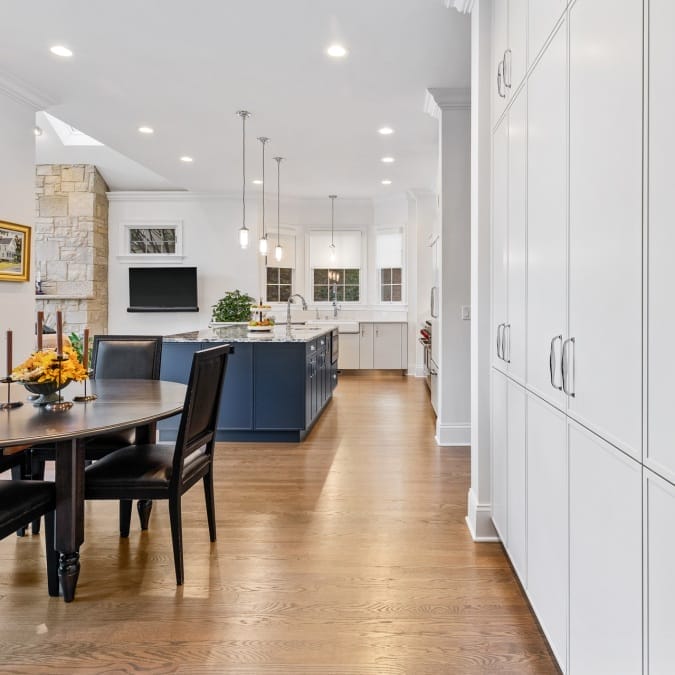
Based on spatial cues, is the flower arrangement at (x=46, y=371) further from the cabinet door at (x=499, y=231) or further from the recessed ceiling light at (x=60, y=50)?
the recessed ceiling light at (x=60, y=50)

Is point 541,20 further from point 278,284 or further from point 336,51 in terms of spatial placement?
point 278,284

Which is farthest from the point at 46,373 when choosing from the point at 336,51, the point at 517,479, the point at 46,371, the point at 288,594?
the point at 336,51

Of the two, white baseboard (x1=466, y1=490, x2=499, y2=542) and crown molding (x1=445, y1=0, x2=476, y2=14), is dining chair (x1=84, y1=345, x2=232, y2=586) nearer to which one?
white baseboard (x1=466, y1=490, x2=499, y2=542)

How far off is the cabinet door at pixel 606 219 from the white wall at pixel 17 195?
4434mm

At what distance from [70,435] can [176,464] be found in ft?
1.58

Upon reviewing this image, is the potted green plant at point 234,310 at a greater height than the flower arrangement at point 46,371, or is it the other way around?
the potted green plant at point 234,310

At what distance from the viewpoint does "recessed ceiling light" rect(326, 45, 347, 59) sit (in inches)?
151

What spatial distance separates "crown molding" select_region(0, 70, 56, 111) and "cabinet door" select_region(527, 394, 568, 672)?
→ 4.59 m

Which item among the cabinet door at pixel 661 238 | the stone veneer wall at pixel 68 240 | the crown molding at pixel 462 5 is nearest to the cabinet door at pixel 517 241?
the cabinet door at pixel 661 238

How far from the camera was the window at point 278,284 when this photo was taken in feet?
30.7

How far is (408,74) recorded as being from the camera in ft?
13.9

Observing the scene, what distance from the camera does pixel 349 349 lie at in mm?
9117

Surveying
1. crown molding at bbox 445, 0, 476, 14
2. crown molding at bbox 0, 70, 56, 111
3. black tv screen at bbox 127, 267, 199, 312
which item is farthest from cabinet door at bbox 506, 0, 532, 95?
black tv screen at bbox 127, 267, 199, 312

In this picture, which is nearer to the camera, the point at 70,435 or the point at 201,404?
the point at 70,435
